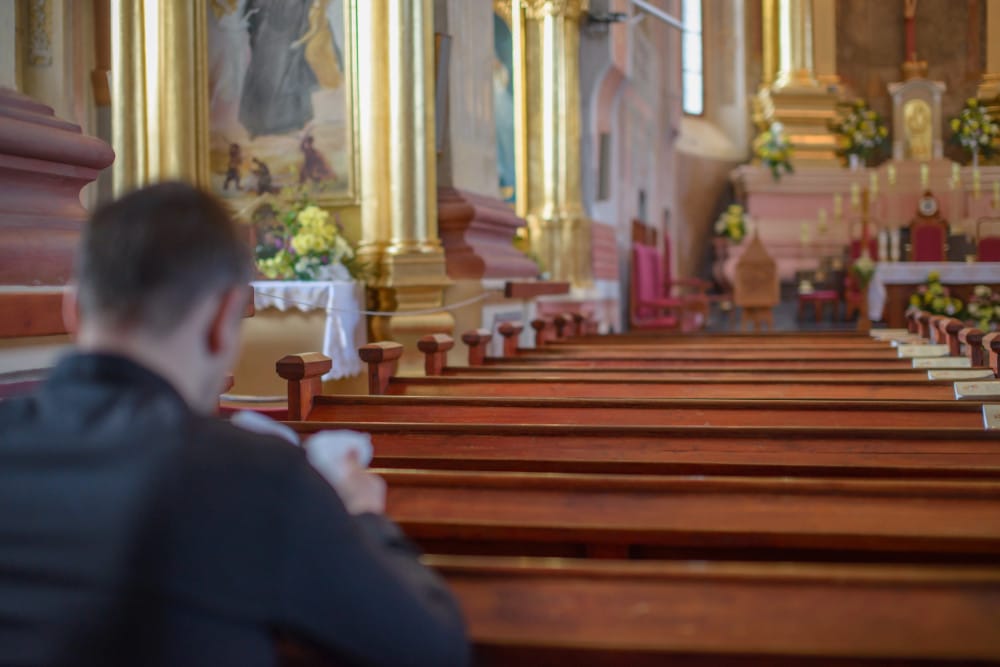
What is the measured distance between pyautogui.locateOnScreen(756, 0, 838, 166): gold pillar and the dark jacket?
48.5 ft

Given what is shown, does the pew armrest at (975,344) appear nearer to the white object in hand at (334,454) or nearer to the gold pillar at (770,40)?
the white object in hand at (334,454)

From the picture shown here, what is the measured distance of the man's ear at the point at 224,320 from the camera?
111 cm

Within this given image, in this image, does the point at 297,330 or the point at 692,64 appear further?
the point at 692,64

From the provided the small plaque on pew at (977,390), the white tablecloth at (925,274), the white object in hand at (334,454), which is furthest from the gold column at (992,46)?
the white object in hand at (334,454)

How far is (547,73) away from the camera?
395 inches

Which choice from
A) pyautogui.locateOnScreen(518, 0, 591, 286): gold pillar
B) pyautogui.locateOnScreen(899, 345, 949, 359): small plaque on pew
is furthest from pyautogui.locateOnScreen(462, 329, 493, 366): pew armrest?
pyautogui.locateOnScreen(518, 0, 591, 286): gold pillar

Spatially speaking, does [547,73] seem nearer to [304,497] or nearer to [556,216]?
[556,216]

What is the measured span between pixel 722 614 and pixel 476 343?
11.2ft

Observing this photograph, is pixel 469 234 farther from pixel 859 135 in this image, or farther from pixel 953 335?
pixel 859 135

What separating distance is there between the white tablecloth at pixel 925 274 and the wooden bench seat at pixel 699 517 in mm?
9409

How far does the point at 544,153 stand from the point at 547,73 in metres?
0.80

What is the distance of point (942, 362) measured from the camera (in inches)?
171

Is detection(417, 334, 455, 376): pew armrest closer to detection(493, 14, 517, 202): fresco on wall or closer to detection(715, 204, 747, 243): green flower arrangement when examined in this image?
detection(493, 14, 517, 202): fresco on wall

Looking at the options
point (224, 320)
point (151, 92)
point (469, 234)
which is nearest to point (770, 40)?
point (469, 234)
